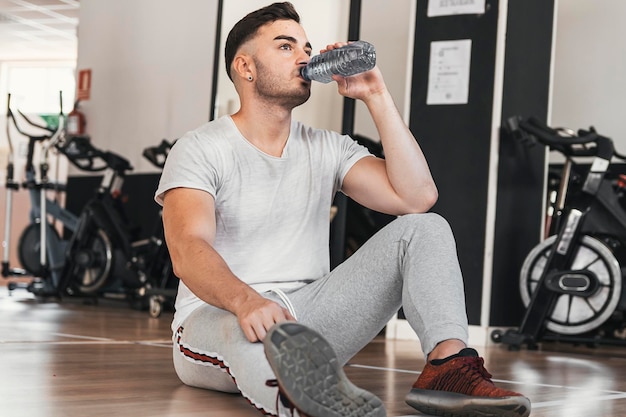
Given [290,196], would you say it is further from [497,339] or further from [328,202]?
[497,339]

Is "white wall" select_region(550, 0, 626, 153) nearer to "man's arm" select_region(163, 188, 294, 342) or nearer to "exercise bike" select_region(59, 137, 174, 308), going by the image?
"exercise bike" select_region(59, 137, 174, 308)

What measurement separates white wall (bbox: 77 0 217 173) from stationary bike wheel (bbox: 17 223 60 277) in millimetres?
770

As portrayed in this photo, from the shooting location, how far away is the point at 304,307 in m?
1.78

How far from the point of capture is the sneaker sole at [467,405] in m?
1.47

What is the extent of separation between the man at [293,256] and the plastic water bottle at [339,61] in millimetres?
30

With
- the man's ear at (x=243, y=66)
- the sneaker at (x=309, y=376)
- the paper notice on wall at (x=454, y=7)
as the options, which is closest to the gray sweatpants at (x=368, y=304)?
the sneaker at (x=309, y=376)

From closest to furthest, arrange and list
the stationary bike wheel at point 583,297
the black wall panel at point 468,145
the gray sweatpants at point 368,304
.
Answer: the gray sweatpants at point 368,304
the stationary bike wheel at point 583,297
the black wall panel at point 468,145

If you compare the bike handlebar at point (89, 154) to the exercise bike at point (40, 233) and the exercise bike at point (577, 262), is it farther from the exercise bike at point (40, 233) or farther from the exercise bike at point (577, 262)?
the exercise bike at point (577, 262)

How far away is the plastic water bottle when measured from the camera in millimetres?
1821

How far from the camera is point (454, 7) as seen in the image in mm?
4102

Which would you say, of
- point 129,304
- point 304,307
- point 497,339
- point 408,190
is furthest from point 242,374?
point 129,304

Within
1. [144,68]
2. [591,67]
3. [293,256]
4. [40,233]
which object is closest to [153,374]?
[293,256]

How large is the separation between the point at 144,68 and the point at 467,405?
531 cm

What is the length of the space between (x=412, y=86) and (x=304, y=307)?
2559mm
